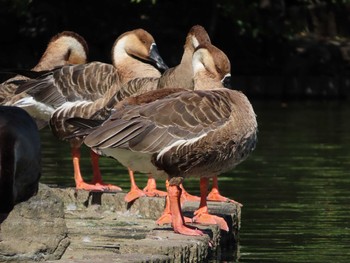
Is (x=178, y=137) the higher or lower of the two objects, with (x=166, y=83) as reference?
higher

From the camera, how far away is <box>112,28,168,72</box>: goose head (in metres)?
14.1

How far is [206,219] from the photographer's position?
36.2ft

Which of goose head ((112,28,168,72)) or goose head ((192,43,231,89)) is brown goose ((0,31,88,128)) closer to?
goose head ((112,28,168,72))

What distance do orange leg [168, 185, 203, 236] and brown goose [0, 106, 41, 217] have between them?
1.92 meters

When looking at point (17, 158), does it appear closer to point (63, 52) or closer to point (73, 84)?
point (73, 84)

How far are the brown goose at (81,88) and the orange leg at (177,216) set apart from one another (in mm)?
2796

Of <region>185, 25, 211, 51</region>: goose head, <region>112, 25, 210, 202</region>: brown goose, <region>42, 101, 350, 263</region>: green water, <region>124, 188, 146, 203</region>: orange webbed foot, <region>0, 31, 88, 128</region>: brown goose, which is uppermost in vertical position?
<region>185, 25, 211, 51</region>: goose head

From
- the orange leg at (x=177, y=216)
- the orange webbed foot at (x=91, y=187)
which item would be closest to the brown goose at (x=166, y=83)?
the orange webbed foot at (x=91, y=187)

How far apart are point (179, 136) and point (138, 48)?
13.7 feet

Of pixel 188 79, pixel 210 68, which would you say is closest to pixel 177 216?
pixel 210 68

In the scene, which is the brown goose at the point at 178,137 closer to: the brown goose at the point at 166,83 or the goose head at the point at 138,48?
the brown goose at the point at 166,83

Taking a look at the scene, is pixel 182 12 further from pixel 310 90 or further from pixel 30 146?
pixel 30 146

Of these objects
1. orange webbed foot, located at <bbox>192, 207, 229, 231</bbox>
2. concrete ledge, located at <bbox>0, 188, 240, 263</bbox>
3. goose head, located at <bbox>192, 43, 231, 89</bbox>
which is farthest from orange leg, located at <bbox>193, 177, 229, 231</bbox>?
goose head, located at <bbox>192, 43, 231, 89</bbox>

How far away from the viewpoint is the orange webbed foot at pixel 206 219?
36.1 feet
